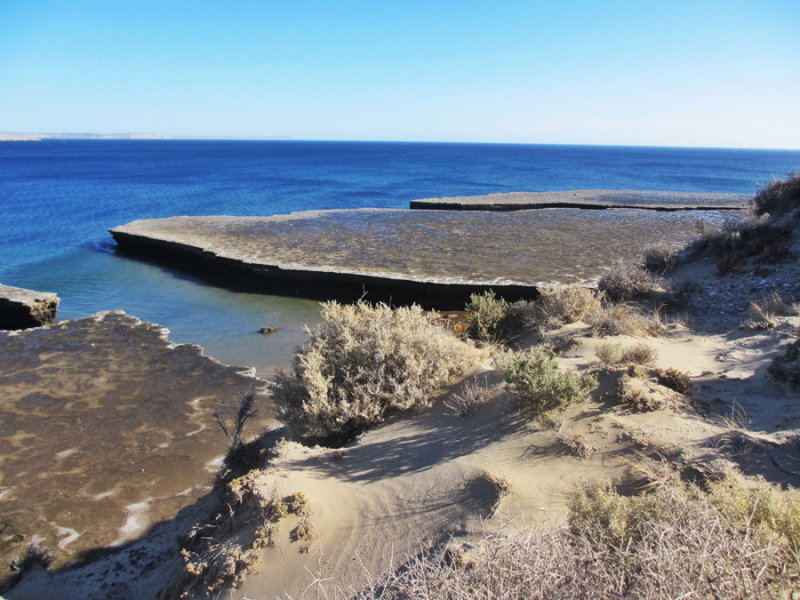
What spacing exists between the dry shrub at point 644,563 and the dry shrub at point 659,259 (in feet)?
32.0

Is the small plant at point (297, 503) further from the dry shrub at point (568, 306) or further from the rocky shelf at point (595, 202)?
the rocky shelf at point (595, 202)

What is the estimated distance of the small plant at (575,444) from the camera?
416cm

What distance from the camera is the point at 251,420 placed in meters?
8.05

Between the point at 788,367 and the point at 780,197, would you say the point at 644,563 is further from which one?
the point at 780,197

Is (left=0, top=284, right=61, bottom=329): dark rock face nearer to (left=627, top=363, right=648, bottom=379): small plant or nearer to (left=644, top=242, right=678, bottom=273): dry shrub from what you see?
(left=627, top=363, right=648, bottom=379): small plant

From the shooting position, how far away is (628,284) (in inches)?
388

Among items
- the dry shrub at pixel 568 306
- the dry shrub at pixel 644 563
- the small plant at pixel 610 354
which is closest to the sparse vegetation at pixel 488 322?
the dry shrub at pixel 568 306

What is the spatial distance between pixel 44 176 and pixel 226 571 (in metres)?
69.8

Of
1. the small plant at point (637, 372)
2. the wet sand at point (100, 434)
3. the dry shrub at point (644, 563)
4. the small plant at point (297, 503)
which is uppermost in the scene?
the dry shrub at point (644, 563)

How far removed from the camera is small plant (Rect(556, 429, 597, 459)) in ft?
13.6

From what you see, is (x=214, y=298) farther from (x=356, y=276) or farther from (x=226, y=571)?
(x=226, y=571)

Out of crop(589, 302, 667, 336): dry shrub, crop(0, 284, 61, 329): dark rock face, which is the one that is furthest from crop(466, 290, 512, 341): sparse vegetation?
crop(0, 284, 61, 329): dark rock face

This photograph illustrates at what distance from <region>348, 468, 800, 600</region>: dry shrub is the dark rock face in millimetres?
13692

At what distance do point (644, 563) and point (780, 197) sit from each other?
→ 13.7 meters
